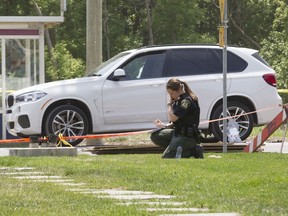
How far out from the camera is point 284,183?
36.7 feet

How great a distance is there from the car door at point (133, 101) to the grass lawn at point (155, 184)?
4424mm

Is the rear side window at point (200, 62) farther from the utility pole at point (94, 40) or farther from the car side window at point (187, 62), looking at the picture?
the utility pole at point (94, 40)

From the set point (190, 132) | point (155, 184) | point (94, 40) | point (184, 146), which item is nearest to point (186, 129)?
point (190, 132)

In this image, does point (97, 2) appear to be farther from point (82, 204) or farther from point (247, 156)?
point (82, 204)

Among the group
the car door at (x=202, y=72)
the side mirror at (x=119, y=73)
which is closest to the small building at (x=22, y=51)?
the side mirror at (x=119, y=73)

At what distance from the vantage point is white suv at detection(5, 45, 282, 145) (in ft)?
65.5

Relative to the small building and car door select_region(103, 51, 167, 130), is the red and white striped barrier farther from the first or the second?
the small building

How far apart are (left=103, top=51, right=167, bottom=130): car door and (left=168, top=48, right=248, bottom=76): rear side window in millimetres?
498

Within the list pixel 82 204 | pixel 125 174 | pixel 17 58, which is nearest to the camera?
pixel 82 204

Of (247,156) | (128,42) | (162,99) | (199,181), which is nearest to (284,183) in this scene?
(199,181)

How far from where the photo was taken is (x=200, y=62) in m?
20.6

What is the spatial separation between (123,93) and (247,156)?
4268mm

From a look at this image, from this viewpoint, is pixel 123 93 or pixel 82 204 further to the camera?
pixel 123 93

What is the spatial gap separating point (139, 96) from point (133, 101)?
0.46 ft
